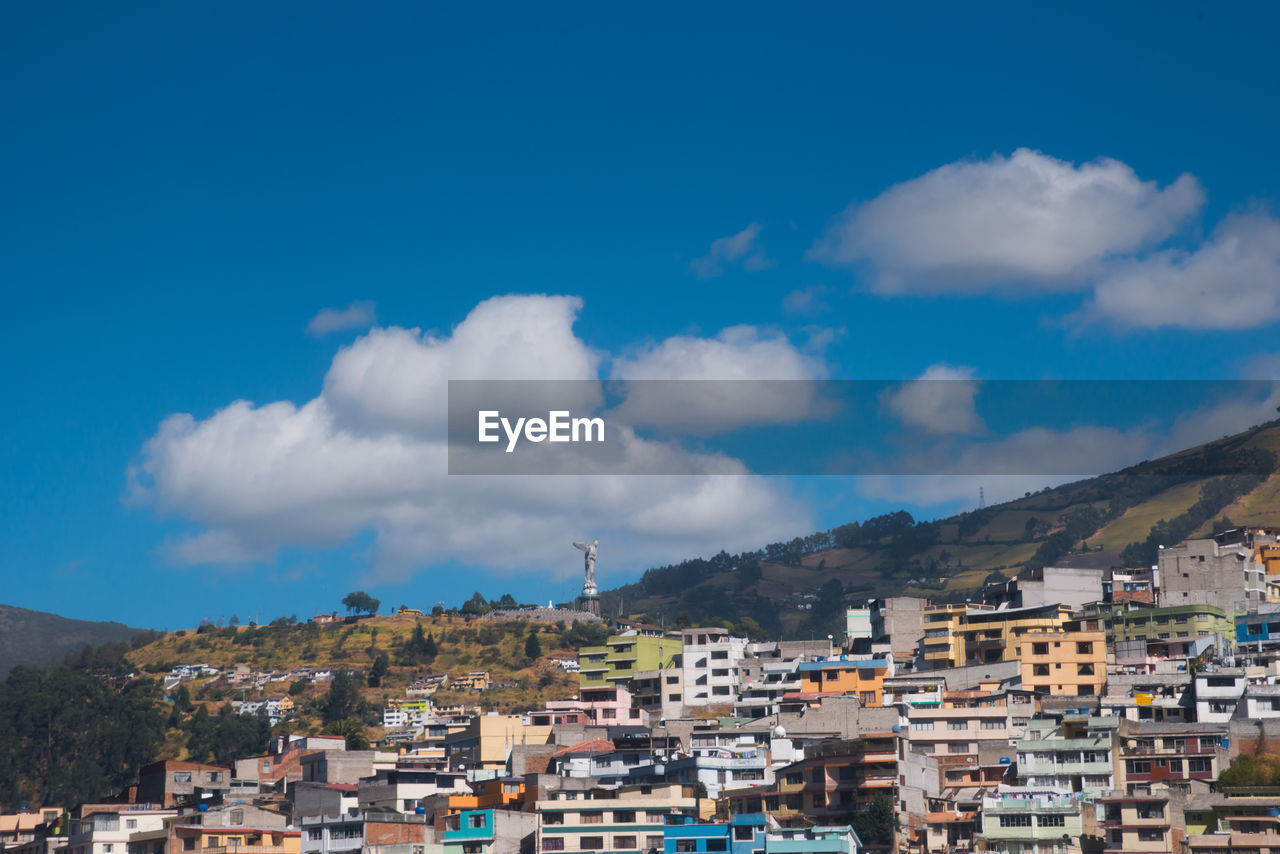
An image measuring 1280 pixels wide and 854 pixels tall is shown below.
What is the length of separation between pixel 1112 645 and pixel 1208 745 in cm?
2528

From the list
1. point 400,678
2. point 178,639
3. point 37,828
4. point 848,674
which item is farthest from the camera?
point 178,639

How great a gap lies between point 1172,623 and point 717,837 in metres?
37.8

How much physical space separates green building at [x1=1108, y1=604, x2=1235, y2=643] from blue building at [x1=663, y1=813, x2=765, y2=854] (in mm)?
35983

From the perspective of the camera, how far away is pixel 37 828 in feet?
235

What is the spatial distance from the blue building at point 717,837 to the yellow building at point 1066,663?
2452cm

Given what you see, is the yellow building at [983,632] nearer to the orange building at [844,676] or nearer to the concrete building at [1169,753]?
the orange building at [844,676]

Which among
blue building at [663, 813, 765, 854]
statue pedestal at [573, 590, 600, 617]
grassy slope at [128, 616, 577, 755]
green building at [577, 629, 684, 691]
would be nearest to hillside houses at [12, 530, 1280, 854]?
blue building at [663, 813, 765, 854]

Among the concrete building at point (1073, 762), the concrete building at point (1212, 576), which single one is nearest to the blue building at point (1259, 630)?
the concrete building at point (1212, 576)

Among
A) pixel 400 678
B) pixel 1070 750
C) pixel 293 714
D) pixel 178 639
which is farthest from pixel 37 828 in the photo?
pixel 178 639

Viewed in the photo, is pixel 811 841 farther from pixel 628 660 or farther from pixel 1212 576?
pixel 1212 576

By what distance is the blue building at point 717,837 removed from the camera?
5394 centimetres

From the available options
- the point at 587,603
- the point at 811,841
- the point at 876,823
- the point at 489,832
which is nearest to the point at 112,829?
the point at 489,832

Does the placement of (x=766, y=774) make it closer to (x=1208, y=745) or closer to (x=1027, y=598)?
(x=1208, y=745)

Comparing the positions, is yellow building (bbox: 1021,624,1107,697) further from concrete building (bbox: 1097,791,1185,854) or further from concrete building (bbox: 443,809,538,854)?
concrete building (bbox: 443,809,538,854)
